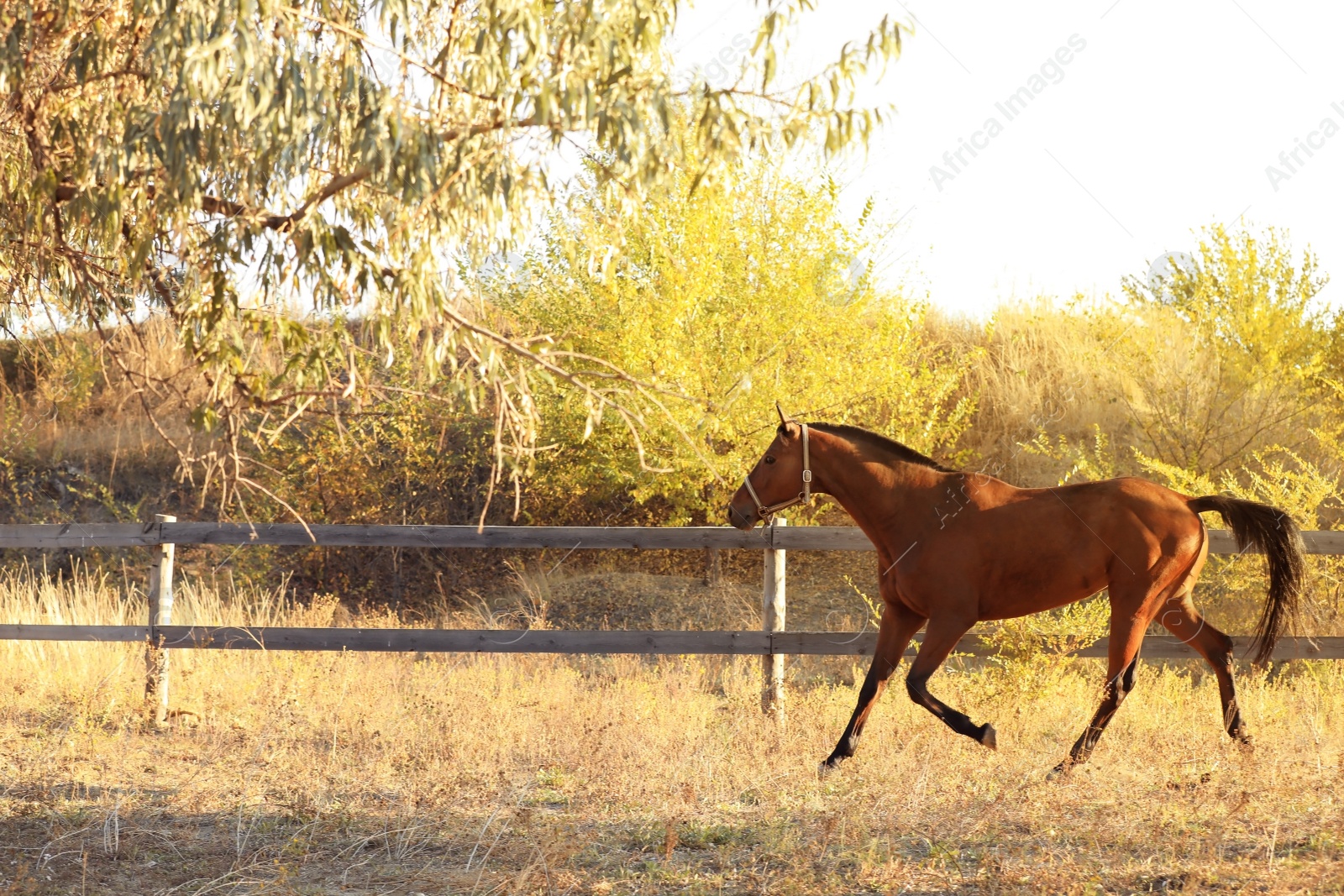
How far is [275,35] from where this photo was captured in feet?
13.3

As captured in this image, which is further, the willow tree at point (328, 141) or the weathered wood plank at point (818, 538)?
the weathered wood plank at point (818, 538)

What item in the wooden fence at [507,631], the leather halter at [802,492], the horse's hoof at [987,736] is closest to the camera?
the horse's hoof at [987,736]

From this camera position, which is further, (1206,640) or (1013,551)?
(1206,640)

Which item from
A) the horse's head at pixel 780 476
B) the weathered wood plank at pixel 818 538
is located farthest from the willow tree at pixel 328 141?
the weathered wood plank at pixel 818 538

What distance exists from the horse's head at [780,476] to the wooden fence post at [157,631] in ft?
12.7

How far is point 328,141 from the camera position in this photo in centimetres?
440

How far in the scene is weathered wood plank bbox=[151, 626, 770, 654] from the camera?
713 cm

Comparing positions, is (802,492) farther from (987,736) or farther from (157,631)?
(157,631)

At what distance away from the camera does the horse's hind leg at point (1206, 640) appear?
6.07 metres

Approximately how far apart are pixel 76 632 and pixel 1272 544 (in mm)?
7374

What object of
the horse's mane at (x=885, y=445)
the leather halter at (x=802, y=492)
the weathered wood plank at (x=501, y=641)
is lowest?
the weathered wood plank at (x=501, y=641)

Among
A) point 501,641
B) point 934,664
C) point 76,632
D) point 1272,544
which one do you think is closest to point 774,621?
point 934,664

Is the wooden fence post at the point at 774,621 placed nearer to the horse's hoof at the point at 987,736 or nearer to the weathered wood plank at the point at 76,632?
the horse's hoof at the point at 987,736

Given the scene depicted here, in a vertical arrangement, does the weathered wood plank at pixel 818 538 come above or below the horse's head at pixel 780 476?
below
